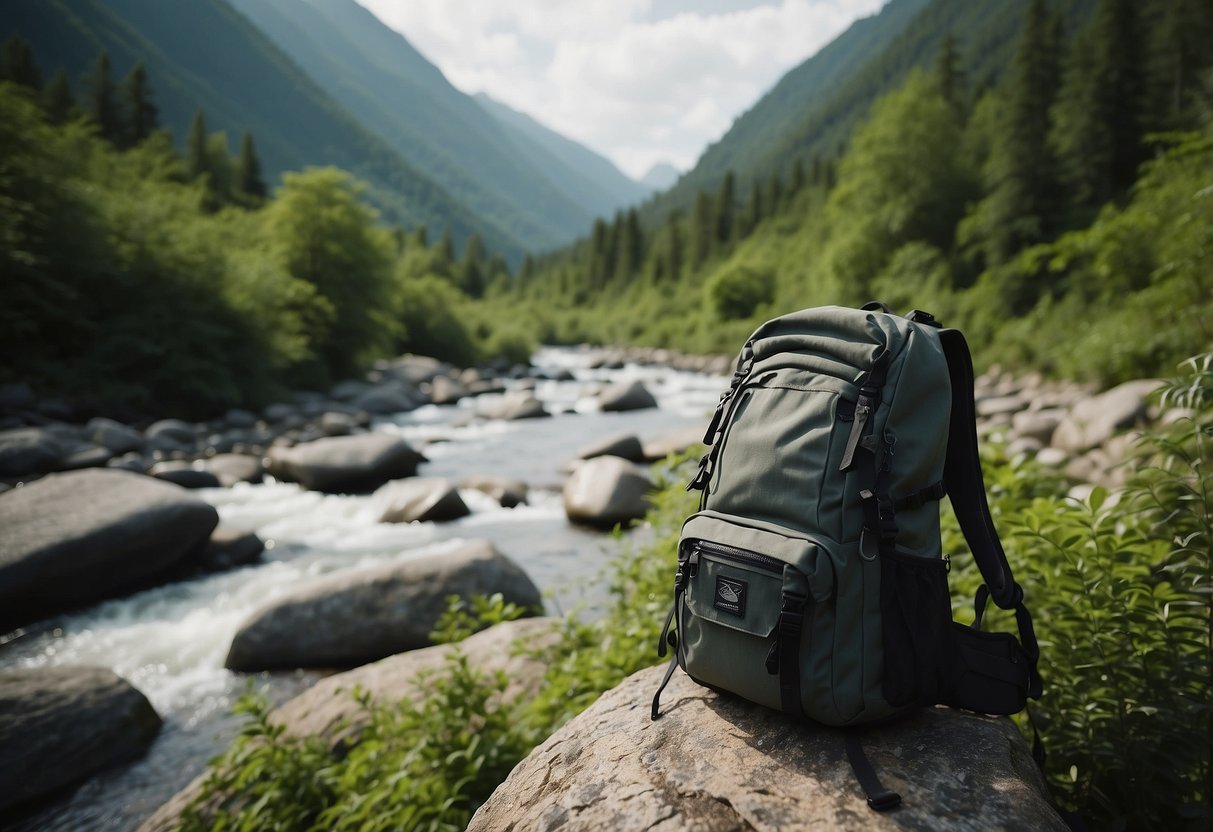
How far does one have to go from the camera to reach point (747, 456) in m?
1.72

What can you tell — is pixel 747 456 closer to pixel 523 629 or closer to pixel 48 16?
pixel 523 629

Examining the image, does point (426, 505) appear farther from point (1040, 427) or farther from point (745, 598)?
point (1040, 427)

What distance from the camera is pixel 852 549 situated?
1.50m

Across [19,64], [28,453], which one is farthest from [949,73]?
[19,64]

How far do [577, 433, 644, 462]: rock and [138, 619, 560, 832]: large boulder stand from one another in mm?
7092

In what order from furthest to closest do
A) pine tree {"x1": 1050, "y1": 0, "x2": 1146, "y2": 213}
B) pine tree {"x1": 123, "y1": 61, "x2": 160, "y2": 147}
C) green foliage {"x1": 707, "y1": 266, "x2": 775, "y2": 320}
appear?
pine tree {"x1": 123, "y1": 61, "x2": 160, "y2": 147} → green foliage {"x1": 707, "y1": 266, "x2": 775, "y2": 320} → pine tree {"x1": 1050, "y1": 0, "x2": 1146, "y2": 213}

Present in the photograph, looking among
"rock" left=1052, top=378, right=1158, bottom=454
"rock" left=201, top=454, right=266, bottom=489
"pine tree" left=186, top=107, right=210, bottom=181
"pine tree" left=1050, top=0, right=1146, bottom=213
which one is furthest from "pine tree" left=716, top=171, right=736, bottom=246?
"rock" left=201, top=454, right=266, bottom=489

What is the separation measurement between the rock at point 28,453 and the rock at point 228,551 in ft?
13.3

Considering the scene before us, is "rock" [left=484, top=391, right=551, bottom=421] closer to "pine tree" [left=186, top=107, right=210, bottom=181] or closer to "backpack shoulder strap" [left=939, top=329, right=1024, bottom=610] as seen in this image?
"backpack shoulder strap" [left=939, top=329, right=1024, bottom=610]

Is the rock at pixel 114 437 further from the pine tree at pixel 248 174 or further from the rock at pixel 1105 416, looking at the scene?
the pine tree at pixel 248 174

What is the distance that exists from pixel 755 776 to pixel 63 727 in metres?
4.14

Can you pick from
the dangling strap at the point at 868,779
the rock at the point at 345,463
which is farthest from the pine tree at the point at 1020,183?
the dangling strap at the point at 868,779

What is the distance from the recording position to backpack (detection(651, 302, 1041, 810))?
1471mm

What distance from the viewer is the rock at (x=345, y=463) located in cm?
948
